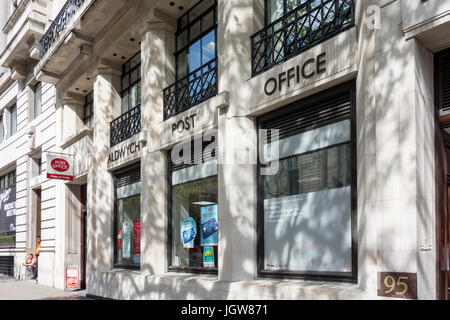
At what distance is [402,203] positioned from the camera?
21.0 ft

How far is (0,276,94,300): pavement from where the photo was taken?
48.6 ft

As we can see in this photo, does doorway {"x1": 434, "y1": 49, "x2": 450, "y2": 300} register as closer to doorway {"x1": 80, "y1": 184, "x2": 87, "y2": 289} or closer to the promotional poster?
doorway {"x1": 80, "y1": 184, "x2": 87, "y2": 289}

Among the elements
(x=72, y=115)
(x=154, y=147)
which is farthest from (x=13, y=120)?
(x=154, y=147)

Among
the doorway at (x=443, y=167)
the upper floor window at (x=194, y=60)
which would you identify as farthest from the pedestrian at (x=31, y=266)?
the doorway at (x=443, y=167)

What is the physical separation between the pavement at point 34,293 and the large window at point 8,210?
19.6 feet

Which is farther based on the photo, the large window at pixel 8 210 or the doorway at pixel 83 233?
the large window at pixel 8 210

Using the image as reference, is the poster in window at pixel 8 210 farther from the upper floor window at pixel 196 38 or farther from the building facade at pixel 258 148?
the upper floor window at pixel 196 38

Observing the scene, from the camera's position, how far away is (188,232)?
1187 cm

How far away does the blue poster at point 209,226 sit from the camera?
11.0m

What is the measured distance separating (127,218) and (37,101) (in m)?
10.8

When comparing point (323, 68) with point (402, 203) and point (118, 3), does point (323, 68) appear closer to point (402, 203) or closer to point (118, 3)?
point (402, 203)

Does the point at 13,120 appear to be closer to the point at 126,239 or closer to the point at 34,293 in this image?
the point at 34,293

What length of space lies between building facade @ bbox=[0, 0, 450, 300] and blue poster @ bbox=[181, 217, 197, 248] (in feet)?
0.20

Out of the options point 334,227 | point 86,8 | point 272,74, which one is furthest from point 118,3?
point 334,227
